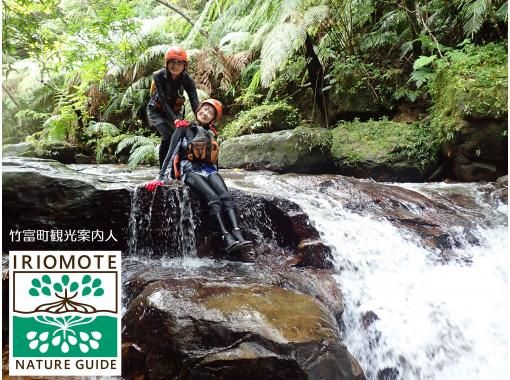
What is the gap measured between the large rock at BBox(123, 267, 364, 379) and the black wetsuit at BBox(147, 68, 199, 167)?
4.96ft

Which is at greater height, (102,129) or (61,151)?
(102,129)

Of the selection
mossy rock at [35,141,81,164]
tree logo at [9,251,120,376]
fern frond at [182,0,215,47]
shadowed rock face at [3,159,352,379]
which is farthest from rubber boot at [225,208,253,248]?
fern frond at [182,0,215,47]

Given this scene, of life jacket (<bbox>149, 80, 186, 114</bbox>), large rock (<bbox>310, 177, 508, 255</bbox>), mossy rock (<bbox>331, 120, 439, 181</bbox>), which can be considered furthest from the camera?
mossy rock (<bbox>331, 120, 439, 181</bbox>)

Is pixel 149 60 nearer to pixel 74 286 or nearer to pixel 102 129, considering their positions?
pixel 102 129

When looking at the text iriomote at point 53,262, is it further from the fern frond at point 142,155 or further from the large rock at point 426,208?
the fern frond at point 142,155

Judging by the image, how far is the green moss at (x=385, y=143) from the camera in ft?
13.4

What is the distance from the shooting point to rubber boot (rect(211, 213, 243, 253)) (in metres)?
2.25

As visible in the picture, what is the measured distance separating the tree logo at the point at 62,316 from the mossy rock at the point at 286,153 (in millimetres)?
2886

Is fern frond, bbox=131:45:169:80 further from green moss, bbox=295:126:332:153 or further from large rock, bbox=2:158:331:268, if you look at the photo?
large rock, bbox=2:158:331:268

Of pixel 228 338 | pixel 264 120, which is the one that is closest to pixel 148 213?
pixel 228 338

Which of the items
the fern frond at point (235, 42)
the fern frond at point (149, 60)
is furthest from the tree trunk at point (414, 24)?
the fern frond at point (149, 60)

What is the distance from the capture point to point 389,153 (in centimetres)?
413

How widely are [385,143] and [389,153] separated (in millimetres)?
Result: 169

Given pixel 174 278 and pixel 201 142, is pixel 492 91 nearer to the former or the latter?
pixel 201 142
